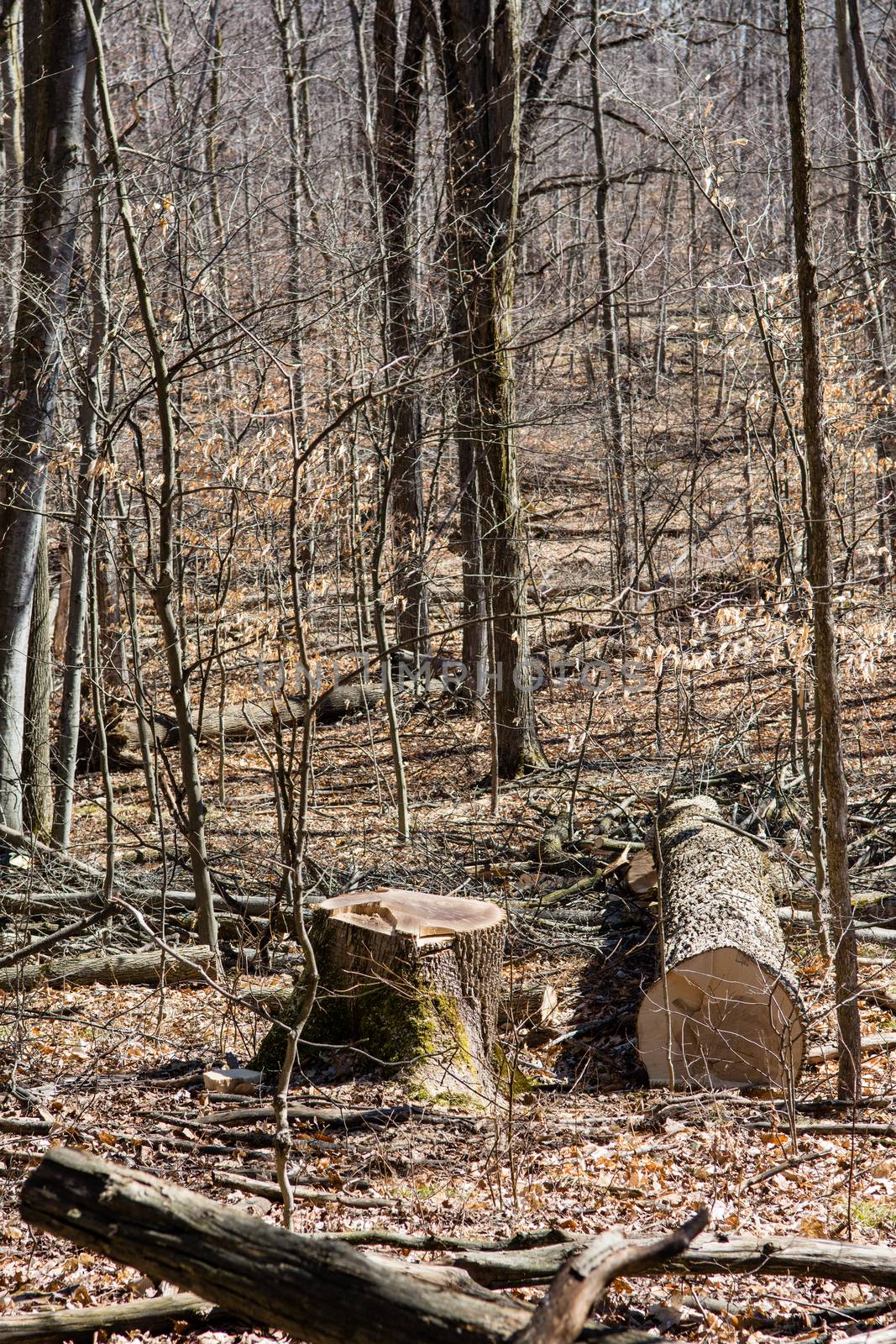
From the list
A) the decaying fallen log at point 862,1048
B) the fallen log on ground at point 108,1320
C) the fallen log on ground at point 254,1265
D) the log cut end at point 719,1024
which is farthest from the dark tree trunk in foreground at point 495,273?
the fallen log on ground at point 254,1265

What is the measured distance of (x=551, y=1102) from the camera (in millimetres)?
5145

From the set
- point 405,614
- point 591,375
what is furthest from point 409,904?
point 591,375

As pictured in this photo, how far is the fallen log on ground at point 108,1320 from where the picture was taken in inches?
111

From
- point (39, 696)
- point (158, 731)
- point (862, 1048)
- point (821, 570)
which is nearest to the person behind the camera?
point (821, 570)

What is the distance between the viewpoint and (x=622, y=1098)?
5.24 metres

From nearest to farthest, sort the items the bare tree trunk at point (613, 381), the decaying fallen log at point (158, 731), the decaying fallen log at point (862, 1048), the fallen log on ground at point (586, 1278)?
1. the fallen log on ground at point (586, 1278)
2. the decaying fallen log at point (862, 1048)
3. the decaying fallen log at point (158, 731)
4. the bare tree trunk at point (613, 381)

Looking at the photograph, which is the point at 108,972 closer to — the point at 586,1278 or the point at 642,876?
the point at 642,876

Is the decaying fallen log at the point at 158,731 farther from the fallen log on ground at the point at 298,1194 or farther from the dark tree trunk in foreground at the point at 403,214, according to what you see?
the fallen log on ground at the point at 298,1194

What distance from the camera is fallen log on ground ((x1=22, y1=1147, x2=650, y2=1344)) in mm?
2193

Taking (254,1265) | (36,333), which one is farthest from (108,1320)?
(36,333)

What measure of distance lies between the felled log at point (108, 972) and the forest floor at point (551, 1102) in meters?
0.10

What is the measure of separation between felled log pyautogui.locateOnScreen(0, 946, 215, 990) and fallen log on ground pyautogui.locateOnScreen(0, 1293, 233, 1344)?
13.2 feet

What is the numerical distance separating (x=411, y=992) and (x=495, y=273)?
7884mm

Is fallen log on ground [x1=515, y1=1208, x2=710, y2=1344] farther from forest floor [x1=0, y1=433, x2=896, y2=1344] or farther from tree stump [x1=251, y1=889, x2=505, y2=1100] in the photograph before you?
tree stump [x1=251, y1=889, x2=505, y2=1100]
